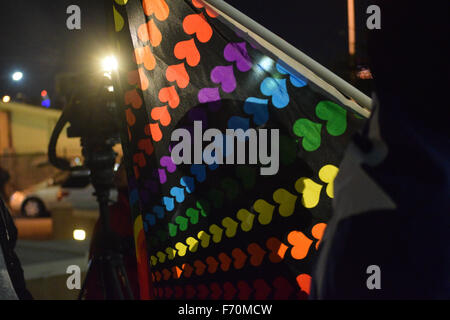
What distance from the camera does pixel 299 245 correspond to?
5.02 ft

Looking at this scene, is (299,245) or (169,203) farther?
(169,203)

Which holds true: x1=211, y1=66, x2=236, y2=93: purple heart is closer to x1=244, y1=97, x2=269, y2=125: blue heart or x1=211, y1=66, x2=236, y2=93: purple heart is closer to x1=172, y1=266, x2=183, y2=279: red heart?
Result: x1=244, y1=97, x2=269, y2=125: blue heart

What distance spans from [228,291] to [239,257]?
139 millimetres

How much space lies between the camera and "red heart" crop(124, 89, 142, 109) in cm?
166

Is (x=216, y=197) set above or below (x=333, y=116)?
below

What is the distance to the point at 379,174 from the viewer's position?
2.87 ft

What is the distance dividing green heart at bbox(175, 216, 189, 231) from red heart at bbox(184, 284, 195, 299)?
22 cm

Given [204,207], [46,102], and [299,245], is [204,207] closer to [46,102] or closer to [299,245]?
[299,245]

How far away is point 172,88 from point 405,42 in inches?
37.8

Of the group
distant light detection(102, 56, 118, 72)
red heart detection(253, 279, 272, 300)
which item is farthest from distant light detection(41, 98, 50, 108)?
red heart detection(253, 279, 272, 300)

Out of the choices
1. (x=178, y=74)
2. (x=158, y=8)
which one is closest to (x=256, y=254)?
(x=178, y=74)

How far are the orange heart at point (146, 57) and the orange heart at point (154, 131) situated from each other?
22cm

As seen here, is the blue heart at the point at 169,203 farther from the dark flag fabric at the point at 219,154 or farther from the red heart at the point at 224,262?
the red heart at the point at 224,262

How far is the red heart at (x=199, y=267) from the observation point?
5.30 feet
